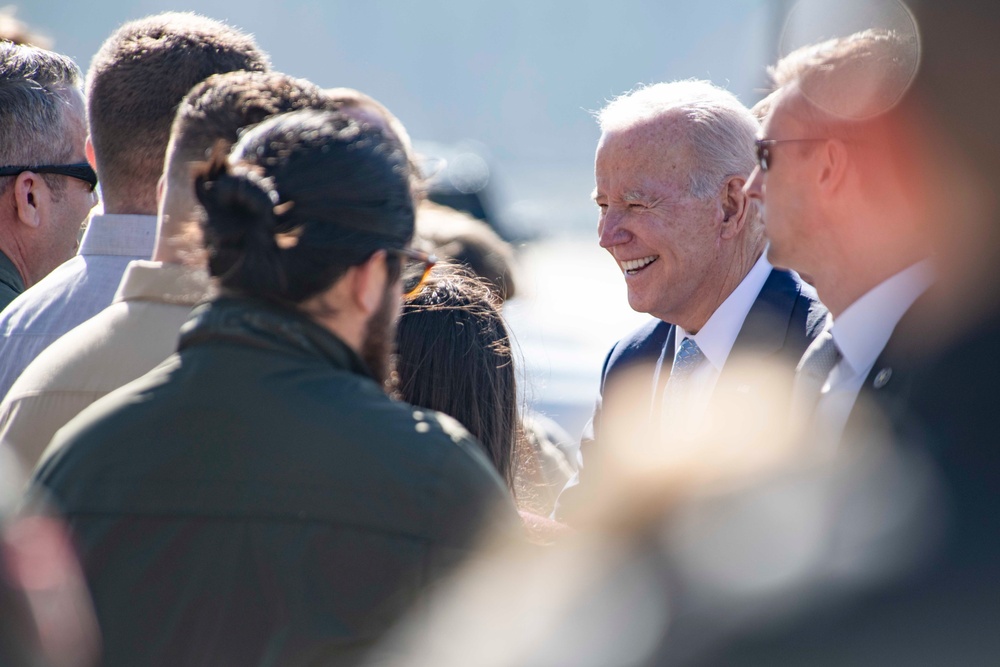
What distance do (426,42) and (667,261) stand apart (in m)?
15.0

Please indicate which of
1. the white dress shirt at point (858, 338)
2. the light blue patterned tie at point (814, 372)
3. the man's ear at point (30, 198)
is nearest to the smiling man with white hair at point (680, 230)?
the light blue patterned tie at point (814, 372)

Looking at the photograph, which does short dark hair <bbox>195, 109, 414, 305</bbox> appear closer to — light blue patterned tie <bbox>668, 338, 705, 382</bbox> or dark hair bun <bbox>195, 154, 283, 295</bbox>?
dark hair bun <bbox>195, 154, 283, 295</bbox>

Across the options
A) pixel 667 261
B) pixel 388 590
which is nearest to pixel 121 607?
pixel 388 590

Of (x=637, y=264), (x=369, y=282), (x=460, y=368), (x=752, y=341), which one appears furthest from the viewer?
(x=637, y=264)

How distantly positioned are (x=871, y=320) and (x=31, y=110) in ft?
8.07

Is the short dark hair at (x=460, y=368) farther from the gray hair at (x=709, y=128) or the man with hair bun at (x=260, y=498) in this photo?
the gray hair at (x=709, y=128)

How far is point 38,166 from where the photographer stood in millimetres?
3098

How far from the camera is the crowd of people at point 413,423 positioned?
0.99 metres

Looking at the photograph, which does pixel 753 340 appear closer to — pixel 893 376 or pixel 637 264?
pixel 637 264

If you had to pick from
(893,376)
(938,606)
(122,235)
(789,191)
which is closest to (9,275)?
(122,235)

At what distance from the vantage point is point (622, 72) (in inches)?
611

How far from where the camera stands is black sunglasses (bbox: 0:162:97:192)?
3.08 m

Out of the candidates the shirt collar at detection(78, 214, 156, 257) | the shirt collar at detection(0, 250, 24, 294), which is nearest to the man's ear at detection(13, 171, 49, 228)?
the shirt collar at detection(0, 250, 24, 294)

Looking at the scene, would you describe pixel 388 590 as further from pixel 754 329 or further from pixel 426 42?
pixel 426 42
